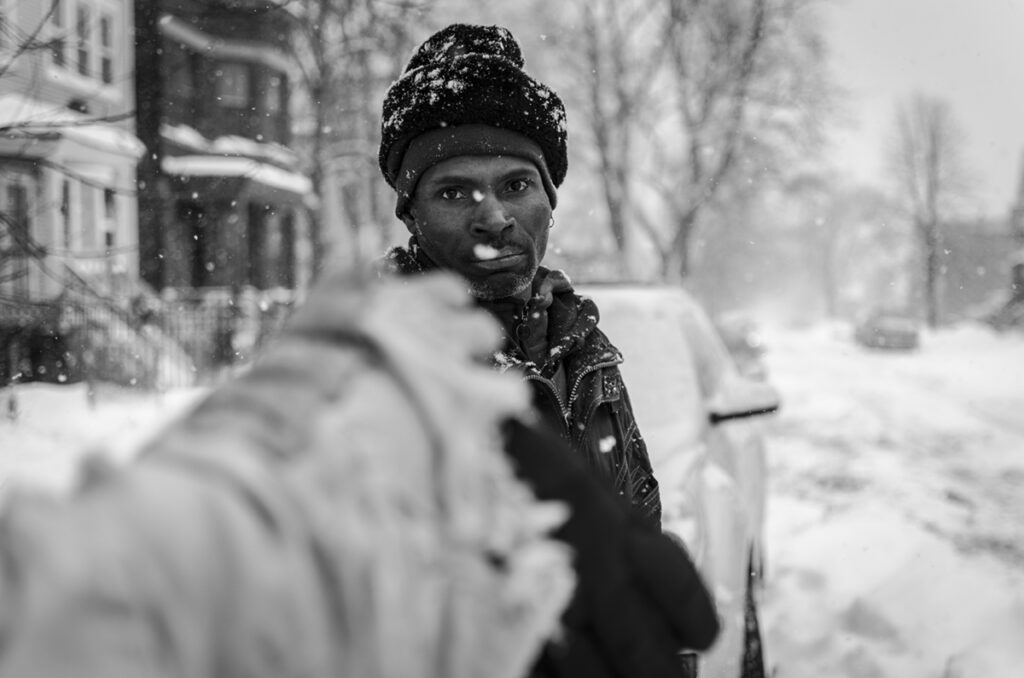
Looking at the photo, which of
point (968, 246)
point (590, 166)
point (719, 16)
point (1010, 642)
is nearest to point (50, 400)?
point (1010, 642)

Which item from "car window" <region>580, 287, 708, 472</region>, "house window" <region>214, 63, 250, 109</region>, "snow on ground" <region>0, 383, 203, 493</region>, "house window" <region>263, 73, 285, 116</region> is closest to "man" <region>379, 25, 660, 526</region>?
"snow on ground" <region>0, 383, 203, 493</region>

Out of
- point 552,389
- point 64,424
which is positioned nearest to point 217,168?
point 64,424

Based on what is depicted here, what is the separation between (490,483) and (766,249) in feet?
223

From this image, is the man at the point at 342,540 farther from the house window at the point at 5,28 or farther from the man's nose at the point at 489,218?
the house window at the point at 5,28

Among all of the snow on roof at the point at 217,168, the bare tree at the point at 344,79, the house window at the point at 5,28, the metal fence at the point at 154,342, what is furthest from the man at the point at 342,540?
the snow on roof at the point at 217,168

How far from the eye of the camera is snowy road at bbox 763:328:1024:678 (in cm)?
362

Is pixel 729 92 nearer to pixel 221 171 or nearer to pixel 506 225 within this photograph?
pixel 221 171

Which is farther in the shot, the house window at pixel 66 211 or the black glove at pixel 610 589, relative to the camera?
the house window at pixel 66 211

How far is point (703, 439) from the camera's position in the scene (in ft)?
11.2

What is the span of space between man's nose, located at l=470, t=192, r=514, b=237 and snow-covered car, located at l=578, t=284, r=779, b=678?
60.0 inches

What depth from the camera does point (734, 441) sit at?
378 cm

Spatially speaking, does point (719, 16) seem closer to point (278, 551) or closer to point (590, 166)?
point (590, 166)

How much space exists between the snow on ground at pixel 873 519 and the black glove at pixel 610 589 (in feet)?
1.39

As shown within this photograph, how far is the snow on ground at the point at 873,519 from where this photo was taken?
11.9 ft
